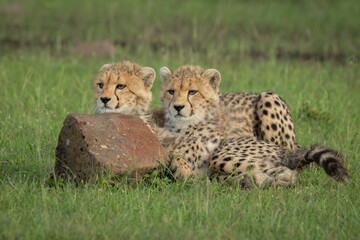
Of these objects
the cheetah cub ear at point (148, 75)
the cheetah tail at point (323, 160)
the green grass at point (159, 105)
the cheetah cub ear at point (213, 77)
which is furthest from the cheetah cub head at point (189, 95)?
the cheetah tail at point (323, 160)

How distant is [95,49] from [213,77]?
14.8ft

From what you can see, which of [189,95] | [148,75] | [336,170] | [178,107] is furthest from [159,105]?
[336,170]

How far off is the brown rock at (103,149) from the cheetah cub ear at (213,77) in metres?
0.90

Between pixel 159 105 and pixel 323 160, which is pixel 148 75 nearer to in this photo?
pixel 159 105

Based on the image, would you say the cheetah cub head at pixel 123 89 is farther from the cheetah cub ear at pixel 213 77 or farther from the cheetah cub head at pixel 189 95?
the cheetah cub ear at pixel 213 77

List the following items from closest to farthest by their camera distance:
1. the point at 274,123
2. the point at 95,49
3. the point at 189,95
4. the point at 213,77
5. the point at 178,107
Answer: the point at 178,107, the point at 189,95, the point at 213,77, the point at 274,123, the point at 95,49

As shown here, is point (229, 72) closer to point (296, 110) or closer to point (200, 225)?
point (296, 110)

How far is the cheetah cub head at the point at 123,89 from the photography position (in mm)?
4527

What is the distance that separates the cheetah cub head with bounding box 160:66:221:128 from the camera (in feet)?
14.6

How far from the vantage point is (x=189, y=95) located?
450 centimetres

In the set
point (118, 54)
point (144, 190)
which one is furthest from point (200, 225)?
point (118, 54)

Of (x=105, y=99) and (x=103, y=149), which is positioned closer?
(x=103, y=149)

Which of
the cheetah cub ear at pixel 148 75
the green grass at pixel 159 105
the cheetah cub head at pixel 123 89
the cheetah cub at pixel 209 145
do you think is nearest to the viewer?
the green grass at pixel 159 105

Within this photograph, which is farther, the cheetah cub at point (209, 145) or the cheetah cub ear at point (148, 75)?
the cheetah cub ear at point (148, 75)
